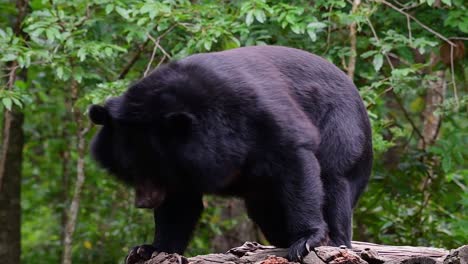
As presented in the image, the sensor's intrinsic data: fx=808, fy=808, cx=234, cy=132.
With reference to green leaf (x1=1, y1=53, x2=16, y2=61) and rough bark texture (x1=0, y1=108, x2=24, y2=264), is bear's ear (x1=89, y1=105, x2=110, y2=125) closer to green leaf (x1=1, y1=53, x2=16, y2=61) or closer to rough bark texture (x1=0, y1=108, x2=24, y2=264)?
green leaf (x1=1, y1=53, x2=16, y2=61)

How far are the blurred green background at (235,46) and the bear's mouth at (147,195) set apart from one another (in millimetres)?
1692

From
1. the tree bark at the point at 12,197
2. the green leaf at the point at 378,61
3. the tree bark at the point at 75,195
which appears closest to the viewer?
the green leaf at the point at 378,61

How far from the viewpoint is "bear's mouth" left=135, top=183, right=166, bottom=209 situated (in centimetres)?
390

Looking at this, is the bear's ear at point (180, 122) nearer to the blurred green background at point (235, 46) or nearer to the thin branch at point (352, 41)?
the blurred green background at point (235, 46)

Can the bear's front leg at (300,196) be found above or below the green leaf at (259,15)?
below

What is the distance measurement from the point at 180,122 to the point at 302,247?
0.85m

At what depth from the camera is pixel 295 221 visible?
402 centimetres

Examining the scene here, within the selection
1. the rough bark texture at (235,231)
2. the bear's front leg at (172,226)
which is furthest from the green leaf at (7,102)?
the rough bark texture at (235,231)

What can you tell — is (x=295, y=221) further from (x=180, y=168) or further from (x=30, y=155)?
(x=30, y=155)

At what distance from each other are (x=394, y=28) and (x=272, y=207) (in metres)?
2.52

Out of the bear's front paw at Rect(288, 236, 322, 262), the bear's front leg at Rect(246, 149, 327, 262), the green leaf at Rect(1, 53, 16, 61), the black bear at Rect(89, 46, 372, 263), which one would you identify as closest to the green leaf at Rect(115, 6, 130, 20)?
the green leaf at Rect(1, 53, 16, 61)

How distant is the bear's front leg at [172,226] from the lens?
4.33 m

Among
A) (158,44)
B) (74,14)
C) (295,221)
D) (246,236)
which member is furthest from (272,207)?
(246,236)

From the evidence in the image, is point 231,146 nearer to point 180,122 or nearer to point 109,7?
point 180,122
